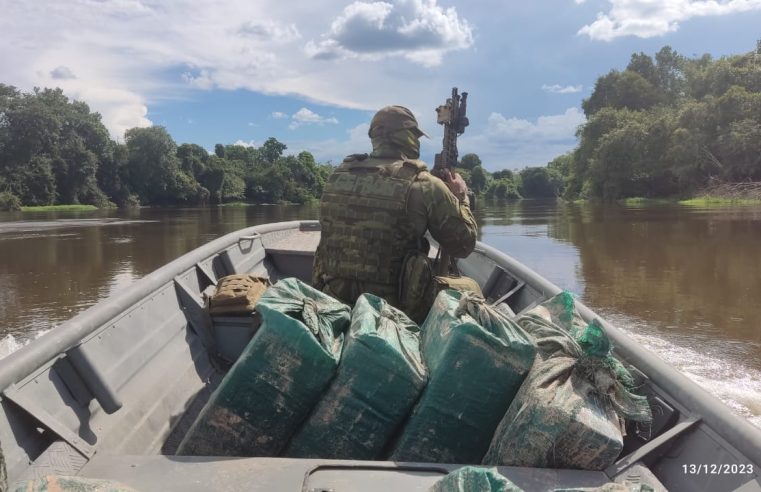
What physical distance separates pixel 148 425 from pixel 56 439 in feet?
2.10

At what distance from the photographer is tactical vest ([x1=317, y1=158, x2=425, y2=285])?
3834mm

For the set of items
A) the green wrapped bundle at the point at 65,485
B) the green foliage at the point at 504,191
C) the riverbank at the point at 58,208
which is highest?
the green foliage at the point at 504,191

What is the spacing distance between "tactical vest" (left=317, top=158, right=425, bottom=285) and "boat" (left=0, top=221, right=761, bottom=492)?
817 mm

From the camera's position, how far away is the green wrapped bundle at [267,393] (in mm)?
2367

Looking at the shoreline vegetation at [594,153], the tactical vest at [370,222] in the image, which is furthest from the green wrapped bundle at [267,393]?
the shoreline vegetation at [594,153]

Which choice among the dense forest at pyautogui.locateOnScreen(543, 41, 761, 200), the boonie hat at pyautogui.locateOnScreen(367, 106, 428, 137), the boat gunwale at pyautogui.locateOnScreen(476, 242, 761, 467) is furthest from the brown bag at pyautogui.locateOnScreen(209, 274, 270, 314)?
the dense forest at pyautogui.locateOnScreen(543, 41, 761, 200)

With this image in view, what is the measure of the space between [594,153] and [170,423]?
62915 mm

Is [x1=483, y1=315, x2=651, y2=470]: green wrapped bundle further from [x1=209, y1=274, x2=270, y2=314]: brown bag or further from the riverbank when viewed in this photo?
the riverbank

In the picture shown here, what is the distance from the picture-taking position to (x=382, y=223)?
3.84m

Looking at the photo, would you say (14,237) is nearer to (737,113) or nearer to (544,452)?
(544,452)

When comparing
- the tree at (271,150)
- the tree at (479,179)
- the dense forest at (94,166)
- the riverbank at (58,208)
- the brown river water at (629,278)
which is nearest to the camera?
the brown river water at (629,278)

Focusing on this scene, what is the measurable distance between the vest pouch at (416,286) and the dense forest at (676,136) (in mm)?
43729

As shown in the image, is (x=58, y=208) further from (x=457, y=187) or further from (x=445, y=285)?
(x=445, y=285)
